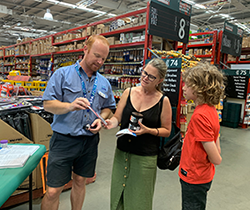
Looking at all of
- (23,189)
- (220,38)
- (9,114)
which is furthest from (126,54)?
(23,189)

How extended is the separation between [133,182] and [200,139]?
658mm

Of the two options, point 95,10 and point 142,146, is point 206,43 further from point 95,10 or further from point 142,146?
point 95,10

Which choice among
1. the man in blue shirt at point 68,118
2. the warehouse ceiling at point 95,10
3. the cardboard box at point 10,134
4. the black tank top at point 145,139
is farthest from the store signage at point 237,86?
the cardboard box at point 10,134

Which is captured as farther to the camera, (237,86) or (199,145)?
(237,86)

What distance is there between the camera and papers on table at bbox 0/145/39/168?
138 cm

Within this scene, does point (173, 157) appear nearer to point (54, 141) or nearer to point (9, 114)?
point (54, 141)

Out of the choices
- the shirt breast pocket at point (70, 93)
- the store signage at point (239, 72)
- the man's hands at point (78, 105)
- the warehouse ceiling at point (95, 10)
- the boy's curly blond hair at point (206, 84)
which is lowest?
the man's hands at point (78, 105)

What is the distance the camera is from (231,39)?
6.70 meters

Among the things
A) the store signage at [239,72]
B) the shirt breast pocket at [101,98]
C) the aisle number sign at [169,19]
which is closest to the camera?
the shirt breast pocket at [101,98]

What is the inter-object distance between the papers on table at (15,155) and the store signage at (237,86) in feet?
21.6

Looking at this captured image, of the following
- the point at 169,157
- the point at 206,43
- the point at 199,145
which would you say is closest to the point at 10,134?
the point at 169,157

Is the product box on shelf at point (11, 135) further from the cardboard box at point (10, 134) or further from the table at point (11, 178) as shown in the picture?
the table at point (11, 178)

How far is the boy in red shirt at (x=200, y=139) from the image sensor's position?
4.15ft

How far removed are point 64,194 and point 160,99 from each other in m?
1.72
